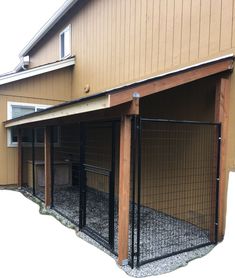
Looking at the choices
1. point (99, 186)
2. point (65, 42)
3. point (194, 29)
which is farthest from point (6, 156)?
point (194, 29)

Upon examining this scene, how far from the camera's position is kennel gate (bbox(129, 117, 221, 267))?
12.2 feet

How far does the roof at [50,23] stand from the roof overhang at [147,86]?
5.40m

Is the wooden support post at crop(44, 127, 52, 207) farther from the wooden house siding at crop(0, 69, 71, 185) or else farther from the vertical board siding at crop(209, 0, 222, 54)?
the vertical board siding at crop(209, 0, 222, 54)

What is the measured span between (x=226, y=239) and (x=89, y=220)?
7.99 feet

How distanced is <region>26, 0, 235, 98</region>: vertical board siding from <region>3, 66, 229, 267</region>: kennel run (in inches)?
24.8

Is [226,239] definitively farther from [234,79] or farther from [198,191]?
[234,79]

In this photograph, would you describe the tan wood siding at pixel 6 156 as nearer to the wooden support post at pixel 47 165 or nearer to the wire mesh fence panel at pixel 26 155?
the wire mesh fence panel at pixel 26 155

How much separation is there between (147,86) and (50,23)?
7855 millimetres

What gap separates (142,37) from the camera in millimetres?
5531

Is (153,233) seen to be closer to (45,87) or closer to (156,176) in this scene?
(156,176)

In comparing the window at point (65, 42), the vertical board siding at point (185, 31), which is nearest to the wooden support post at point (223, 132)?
the vertical board siding at point (185, 31)

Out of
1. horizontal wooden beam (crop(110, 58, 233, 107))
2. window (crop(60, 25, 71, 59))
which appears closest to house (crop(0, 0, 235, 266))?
horizontal wooden beam (crop(110, 58, 233, 107))

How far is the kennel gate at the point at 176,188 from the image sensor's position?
372 cm

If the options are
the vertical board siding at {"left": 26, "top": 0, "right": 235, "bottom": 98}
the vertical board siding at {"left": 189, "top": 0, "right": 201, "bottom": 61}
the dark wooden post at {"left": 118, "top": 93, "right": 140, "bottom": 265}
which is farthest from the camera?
the vertical board siding at {"left": 189, "top": 0, "right": 201, "bottom": 61}
